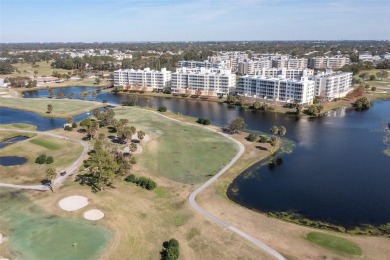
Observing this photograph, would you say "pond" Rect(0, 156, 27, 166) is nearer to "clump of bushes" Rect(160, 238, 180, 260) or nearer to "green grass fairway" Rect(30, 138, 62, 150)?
"green grass fairway" Rect(30, 138, 62, 150)

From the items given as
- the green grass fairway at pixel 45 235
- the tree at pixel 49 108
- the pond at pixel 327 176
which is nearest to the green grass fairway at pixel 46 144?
the green grass fairway at pixel 45 235

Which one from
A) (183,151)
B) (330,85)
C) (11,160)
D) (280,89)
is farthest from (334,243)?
(330,85)

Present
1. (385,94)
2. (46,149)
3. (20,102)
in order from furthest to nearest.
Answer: (385,94)
(20,102)
(46,149)

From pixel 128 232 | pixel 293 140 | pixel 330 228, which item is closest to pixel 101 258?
pixel 128 232

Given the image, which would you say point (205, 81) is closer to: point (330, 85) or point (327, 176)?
point (330, 85)

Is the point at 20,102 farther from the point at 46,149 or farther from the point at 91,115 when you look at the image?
the point at 46,149

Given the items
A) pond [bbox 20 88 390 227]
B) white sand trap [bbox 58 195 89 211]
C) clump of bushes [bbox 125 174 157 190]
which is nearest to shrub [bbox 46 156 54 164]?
white sand trap [bbox 58 195 89 211]

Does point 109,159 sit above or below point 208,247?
above
